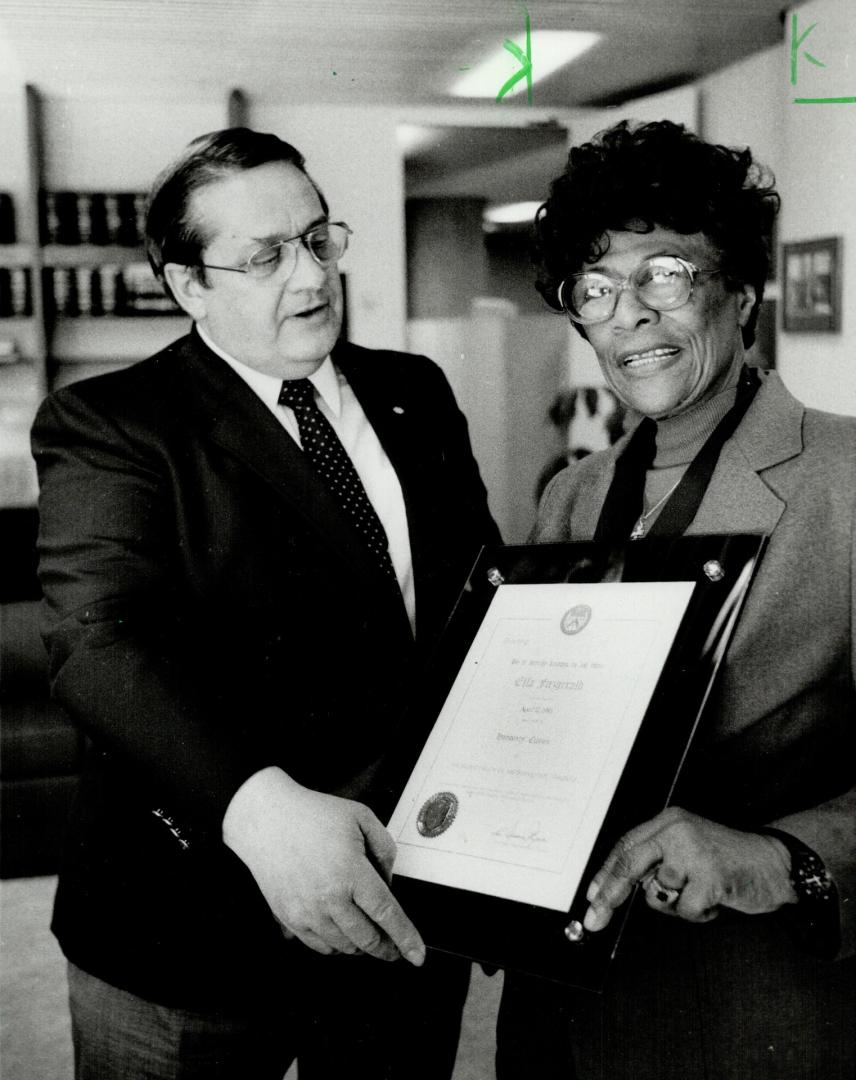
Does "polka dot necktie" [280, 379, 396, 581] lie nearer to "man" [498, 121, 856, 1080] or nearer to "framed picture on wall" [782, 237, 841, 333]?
"man" [498, 121, 856, 1080]

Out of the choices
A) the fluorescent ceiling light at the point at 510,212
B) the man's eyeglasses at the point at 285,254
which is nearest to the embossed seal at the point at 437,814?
the man's eyeglasses at the point at 285,254

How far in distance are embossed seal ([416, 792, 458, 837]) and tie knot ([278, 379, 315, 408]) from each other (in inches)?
24.1

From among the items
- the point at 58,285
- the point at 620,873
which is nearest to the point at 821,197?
the point at 620,873

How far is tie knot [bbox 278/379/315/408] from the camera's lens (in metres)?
1.50

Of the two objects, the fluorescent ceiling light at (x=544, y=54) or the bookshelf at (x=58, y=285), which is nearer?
the fluorescent ceiling light at (x=544, y=54)

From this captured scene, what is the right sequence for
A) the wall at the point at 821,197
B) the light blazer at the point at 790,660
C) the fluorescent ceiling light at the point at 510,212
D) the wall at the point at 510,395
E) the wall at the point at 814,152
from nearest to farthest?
the light blazer at the point at 790,660 → the wall at the point at 814,152 → the wall at the point at 821,197 → the fluorescent ceiling light at the point at 510,212 → the wall at the point at 510,395

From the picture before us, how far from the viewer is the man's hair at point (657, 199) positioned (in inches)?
52.1

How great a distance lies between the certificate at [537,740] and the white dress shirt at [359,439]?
1.04ft

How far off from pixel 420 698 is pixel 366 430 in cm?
48

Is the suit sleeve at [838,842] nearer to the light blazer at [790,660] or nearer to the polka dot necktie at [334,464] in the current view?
the light blazer at [790,660]

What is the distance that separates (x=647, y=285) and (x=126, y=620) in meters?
0.75

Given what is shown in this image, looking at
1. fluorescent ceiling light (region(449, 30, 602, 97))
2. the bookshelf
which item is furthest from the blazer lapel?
the bookshelf

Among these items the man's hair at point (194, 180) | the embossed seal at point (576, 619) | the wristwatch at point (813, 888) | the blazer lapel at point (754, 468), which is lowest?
the wristwatch at point (813, 888)

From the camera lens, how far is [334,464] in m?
1.48
